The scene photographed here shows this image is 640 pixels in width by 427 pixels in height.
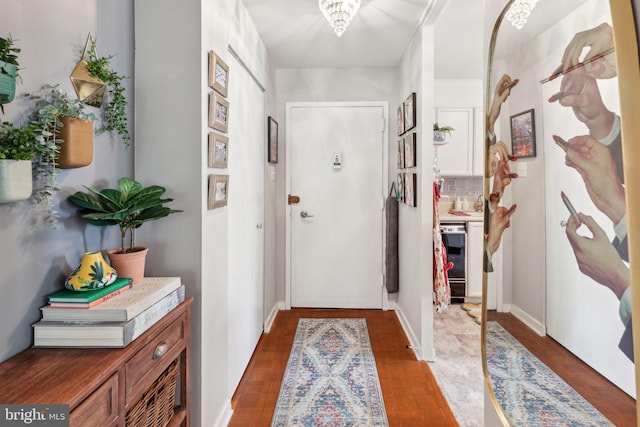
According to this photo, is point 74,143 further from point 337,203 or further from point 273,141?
point 337,203

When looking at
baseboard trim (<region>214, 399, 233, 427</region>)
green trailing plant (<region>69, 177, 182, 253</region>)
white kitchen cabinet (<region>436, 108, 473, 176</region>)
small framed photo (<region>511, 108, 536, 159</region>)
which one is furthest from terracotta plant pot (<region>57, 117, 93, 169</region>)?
white kitchen cabinet (<region>436, 108, 473, 176</region>)

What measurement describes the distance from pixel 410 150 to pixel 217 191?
5.70 feet

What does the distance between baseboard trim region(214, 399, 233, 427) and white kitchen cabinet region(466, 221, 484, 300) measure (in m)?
2.75

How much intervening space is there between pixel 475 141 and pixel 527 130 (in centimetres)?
341

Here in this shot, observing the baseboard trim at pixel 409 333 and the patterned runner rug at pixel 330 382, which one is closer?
the patterned runner rug at pixel 330 382

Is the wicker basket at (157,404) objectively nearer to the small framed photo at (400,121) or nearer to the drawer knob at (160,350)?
the drawer knob at (160,350)

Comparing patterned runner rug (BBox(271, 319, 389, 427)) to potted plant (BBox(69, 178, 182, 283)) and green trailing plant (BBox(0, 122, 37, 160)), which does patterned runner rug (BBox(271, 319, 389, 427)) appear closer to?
potted plant (BBox(69, 178, 182, 283))

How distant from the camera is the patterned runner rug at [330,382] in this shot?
203cm

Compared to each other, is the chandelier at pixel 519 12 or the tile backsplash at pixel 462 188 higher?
the chandelier at pixel 519 12

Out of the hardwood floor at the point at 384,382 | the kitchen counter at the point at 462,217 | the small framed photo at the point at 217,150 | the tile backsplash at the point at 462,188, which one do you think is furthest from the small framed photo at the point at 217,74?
the tile backsplash at the point at 462,188

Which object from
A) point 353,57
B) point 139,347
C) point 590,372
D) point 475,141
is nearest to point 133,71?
point 139,347

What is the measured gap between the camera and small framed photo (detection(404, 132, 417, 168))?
286 centimetres

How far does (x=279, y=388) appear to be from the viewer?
2330 mm

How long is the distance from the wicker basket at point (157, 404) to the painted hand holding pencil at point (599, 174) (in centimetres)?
129
